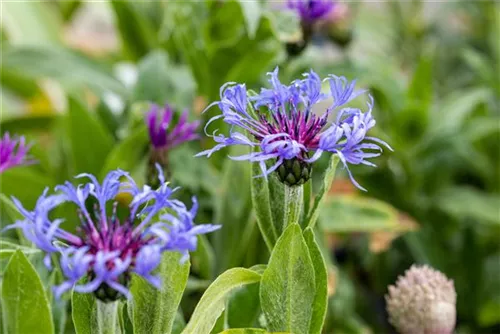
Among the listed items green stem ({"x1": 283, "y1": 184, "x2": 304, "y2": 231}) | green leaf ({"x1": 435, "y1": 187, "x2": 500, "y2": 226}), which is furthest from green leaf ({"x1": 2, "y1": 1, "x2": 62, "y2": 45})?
green stem ({"x1": 283, "y1": 184, "x2": 304, "y2": 231})

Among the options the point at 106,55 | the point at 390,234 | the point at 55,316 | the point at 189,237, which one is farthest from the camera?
the point at 106,55

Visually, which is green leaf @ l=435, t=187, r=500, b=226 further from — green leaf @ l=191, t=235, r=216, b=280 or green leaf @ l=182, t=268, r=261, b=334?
green leaf @ l=182, t=268, r=261, b=334

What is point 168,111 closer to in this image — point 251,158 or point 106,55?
point 251,158

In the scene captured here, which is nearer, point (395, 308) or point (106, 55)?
point (395, 308)

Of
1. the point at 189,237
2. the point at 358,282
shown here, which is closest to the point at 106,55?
the point at 358,282

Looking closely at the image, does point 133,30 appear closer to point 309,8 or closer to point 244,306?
point 309,8

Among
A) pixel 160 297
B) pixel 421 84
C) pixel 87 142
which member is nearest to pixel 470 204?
pixel 421 84

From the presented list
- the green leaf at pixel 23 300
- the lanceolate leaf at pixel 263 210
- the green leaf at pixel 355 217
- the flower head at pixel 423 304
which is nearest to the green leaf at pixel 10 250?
the green leaf at pixel 23 300
